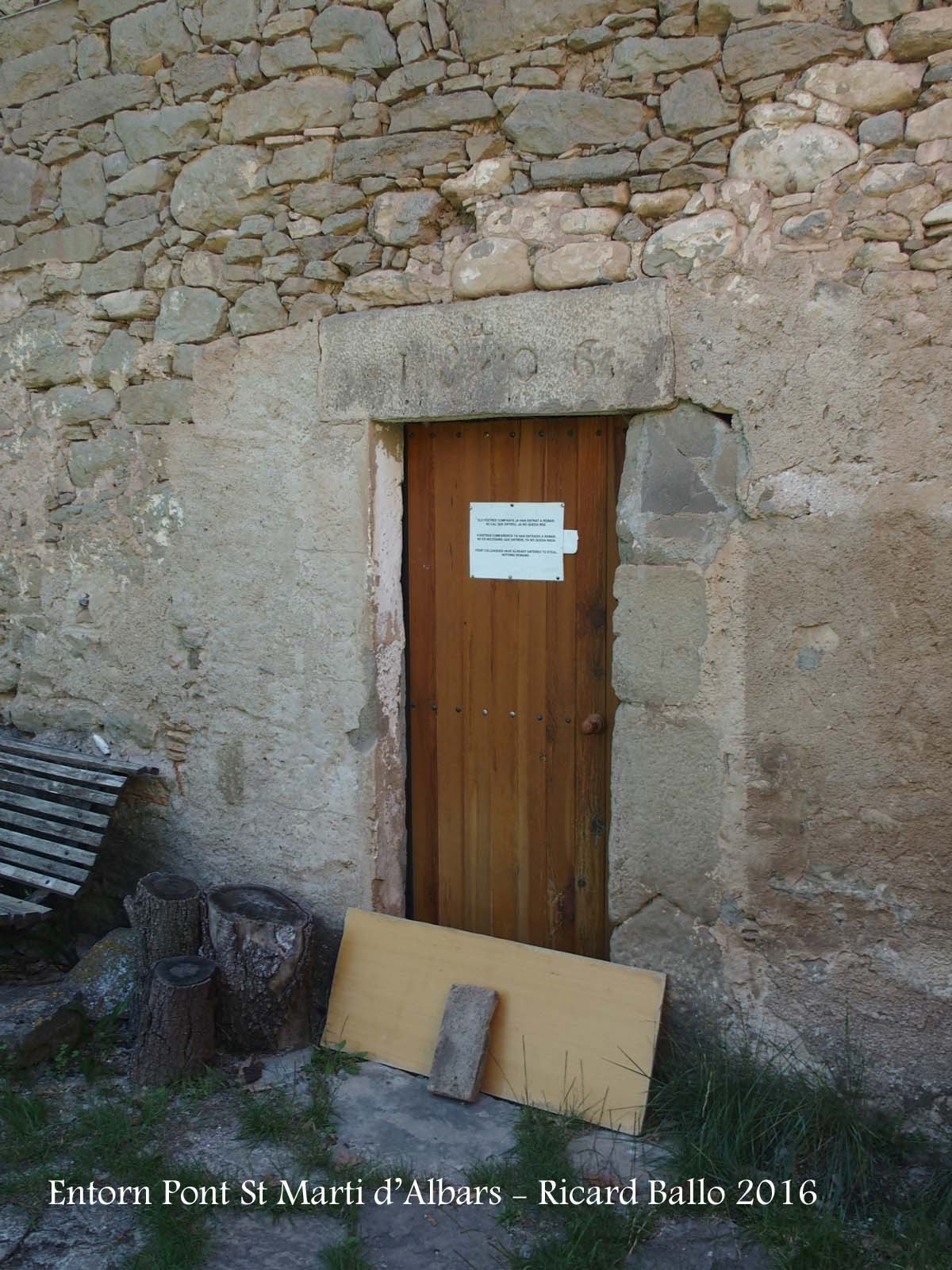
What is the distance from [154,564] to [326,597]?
72cm

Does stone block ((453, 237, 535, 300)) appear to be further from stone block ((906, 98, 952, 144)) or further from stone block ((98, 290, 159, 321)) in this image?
stone block ((98, 290, 159, 321))

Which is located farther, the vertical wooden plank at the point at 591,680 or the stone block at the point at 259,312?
the stone block at the point at 259,312

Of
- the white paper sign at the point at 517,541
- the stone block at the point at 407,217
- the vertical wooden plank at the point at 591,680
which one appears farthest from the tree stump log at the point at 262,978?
the stone block at the point at 407,217

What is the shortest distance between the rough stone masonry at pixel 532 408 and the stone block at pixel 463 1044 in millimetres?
447

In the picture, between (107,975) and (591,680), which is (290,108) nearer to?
(591,680)

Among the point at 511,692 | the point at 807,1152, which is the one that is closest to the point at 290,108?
the point at 511,692

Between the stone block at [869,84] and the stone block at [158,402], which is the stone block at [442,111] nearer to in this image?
the stone block at [869,84]

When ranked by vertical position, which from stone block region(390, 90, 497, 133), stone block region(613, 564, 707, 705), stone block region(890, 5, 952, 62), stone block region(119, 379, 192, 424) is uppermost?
stone block region(390, 90, 497, 133)

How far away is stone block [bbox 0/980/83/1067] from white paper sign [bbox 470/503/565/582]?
1.85 m

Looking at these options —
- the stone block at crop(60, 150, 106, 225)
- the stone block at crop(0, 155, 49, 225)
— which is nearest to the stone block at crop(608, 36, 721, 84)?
the stone block at crop(60, 150, 106, 225)

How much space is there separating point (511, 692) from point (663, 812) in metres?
0.66

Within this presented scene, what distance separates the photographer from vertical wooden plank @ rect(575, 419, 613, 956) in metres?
3.09

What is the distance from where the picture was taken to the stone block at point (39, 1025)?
117 inches

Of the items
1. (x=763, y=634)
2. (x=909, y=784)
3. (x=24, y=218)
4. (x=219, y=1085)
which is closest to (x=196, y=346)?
(x=24, y=218)
